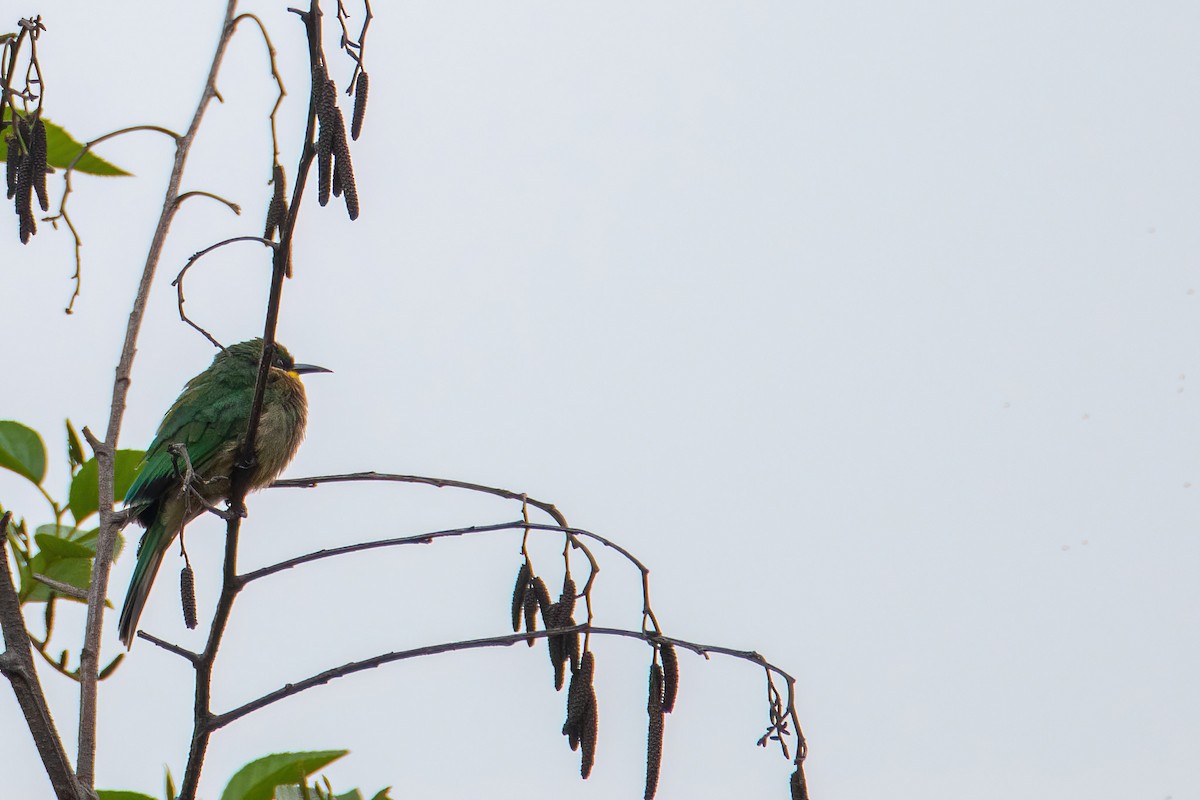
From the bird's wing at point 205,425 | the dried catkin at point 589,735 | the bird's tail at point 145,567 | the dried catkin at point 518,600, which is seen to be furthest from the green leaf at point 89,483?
the bird's wing at point 205,425

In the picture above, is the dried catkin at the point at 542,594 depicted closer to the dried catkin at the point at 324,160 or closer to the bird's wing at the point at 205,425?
the dried catkin at the point at 324,160

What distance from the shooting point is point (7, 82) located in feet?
6.59

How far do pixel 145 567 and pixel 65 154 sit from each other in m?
2.18

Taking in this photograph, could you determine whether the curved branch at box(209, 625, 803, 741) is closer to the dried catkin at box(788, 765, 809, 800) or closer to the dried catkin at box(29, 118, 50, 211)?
the dried catkin at box(788, 765, 809, 800)

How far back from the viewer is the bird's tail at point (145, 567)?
4.05m

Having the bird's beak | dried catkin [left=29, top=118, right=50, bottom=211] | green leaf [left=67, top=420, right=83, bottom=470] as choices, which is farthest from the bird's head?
dried catkin [left=29, top=118, right=50, bottom=211]

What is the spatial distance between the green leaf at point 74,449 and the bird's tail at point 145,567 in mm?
1487

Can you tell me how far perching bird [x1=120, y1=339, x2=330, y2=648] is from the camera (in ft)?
14.0

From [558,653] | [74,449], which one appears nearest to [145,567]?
[74,449]

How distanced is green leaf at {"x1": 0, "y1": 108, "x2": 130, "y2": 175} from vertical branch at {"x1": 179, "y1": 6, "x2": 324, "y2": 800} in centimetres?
64

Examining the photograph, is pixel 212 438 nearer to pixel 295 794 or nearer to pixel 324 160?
pixel 295 794

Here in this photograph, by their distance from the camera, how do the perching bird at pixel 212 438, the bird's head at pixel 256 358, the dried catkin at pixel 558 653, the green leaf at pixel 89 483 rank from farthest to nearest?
1. the bird's head at pixel 256 358
2. the perching bird at pixel 212 438
3. the green leaf at pixel 89 483
4. the dried catkin at pixel 558 653

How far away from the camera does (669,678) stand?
1.89 meters

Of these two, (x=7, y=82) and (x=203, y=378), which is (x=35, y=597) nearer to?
(x=7, y=82)
